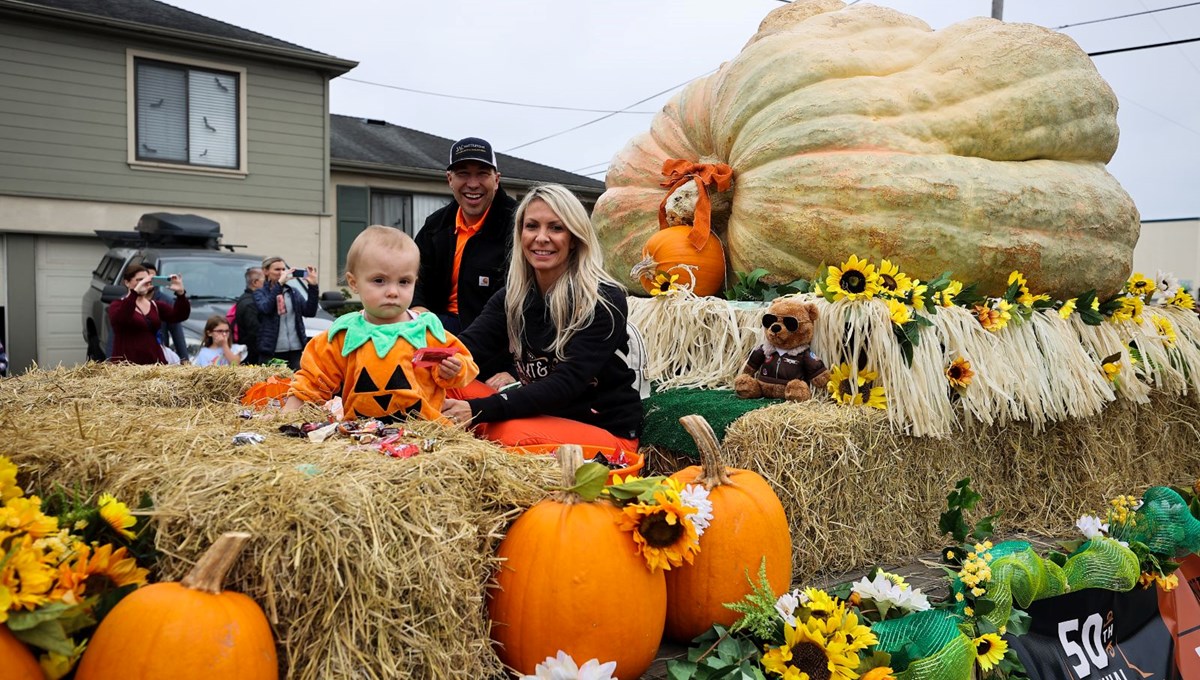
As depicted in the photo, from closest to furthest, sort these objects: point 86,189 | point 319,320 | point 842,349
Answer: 1. point 842,349
2. point 319,320
3. point 86,189

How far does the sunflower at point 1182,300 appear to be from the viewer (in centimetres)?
452

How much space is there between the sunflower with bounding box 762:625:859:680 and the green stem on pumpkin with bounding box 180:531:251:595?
3.82 feet

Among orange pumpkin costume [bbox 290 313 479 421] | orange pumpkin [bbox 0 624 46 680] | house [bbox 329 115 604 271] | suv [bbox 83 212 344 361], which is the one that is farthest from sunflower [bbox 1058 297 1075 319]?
house [bbox 329 115 604 271]

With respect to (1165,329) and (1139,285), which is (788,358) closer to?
(1165,329)

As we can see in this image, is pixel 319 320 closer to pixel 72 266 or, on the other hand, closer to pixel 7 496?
pixel 72 266

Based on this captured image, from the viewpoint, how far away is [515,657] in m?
1.76

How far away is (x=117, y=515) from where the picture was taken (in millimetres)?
1457

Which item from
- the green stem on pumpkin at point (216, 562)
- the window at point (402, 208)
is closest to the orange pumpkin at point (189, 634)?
the green stem on pumpkin at point (216, 562)

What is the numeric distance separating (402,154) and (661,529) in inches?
603

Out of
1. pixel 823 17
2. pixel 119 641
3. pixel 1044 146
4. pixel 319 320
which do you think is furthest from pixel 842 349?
pixel 319 320

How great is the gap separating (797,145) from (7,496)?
10.1 ft

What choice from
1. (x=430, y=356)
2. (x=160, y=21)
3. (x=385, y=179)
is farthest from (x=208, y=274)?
(x=385, y=179)

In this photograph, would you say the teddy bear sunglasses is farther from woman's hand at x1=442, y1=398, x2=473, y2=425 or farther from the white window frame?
the white window frame

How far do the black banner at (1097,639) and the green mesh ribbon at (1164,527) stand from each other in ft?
0.60
